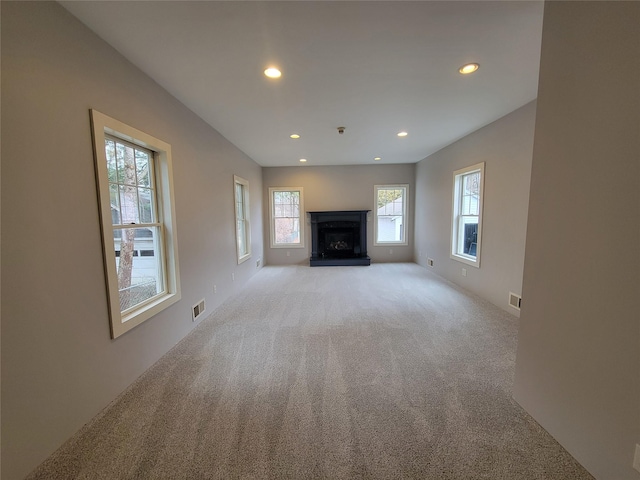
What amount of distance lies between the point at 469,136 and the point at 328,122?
243 centimetres

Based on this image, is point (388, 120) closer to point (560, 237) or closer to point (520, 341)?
point (560, 237)

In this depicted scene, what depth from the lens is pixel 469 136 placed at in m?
4.03

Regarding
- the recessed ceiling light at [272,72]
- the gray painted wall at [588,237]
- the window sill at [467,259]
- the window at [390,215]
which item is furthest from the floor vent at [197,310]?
the window at [390,215]

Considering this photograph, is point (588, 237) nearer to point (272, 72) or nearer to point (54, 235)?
point (272, 72)

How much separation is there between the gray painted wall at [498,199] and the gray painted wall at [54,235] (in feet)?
13.4

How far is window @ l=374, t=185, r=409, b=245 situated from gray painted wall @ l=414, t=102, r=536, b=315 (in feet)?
5.41

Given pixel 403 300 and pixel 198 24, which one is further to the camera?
pixel 403 300

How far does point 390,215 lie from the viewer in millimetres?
6656

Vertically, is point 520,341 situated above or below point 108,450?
above

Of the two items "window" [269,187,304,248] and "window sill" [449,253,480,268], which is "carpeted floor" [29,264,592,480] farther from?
"window" [269,187,304,248]

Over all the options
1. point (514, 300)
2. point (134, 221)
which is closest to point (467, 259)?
point (514, 300)

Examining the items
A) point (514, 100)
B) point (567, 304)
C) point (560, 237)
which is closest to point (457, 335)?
point (567, 304)

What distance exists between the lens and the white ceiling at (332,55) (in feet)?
4.94

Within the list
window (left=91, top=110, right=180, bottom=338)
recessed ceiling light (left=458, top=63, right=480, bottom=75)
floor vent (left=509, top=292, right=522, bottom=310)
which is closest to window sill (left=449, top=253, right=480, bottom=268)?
floor vent (left=509, top=292, right=522, bottom=310)
